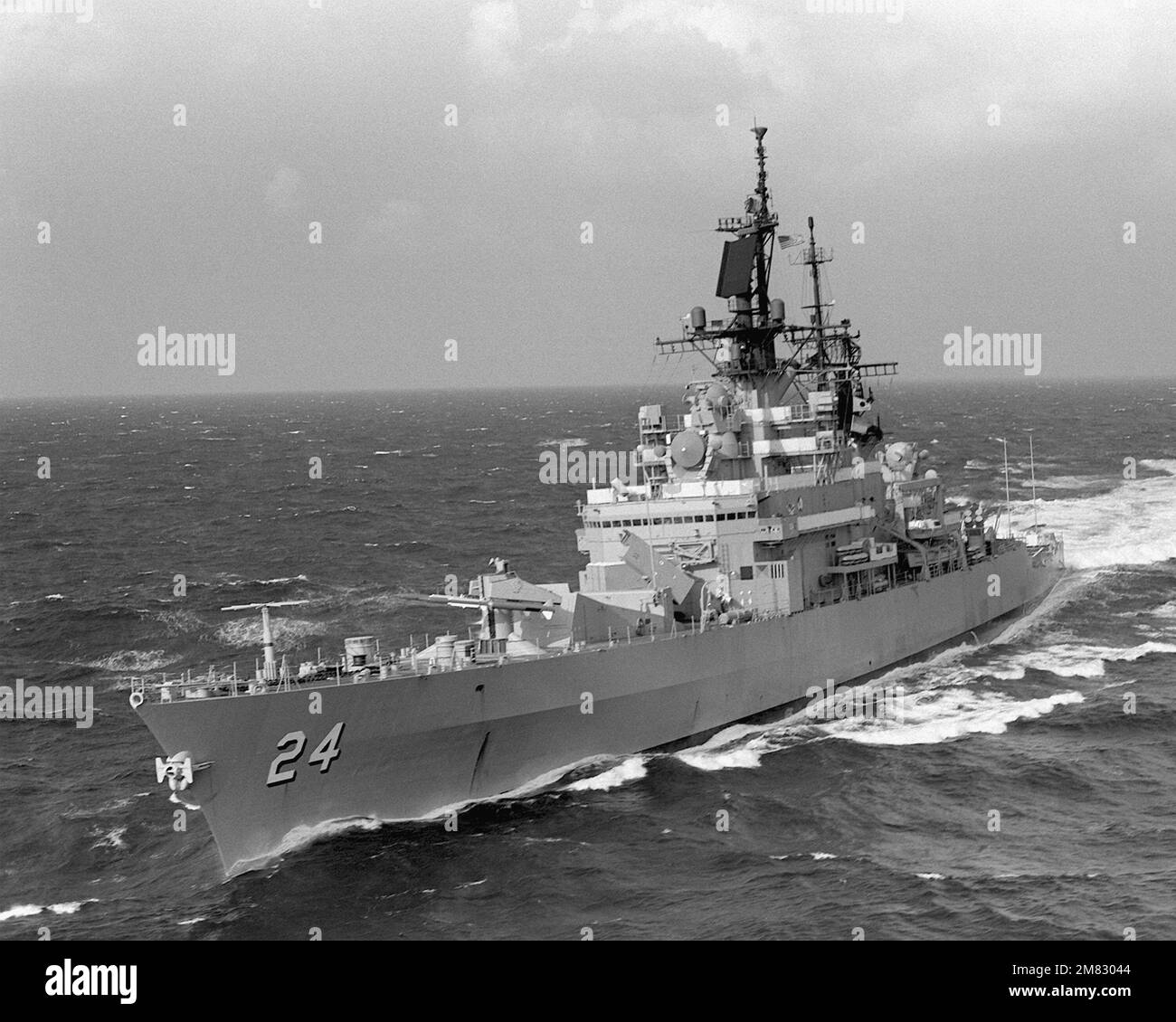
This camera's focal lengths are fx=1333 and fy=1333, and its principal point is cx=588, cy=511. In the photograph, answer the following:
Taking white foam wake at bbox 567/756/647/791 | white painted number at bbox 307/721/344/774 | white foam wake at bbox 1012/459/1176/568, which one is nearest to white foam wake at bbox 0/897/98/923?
white painted number at bbox 307/721/344/774

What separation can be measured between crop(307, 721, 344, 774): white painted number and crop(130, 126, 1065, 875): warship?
0.08ft

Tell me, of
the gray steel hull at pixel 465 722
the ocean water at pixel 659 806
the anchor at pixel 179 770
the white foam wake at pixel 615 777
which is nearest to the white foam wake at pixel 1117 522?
the ocean water at pixel 659 806

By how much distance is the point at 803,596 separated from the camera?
88.3 ft

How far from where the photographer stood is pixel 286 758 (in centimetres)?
1920

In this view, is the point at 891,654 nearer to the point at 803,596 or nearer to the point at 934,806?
the point at 803,596

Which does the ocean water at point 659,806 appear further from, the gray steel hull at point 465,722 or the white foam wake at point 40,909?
the gray steel hull at point 465,722

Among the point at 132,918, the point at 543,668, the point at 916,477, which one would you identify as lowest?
the point at 132,918

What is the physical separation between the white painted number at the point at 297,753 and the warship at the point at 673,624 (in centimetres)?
3

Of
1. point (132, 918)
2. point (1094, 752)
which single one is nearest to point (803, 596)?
point (1094, 752)

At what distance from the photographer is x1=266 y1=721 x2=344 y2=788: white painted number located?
19.2 meters

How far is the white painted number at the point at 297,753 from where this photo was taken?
19156 millimetres

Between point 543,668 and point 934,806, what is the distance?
6.56 meters
